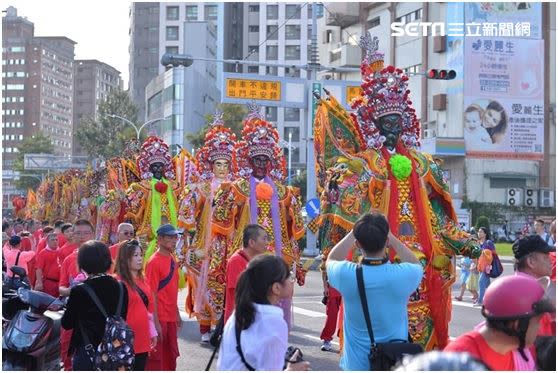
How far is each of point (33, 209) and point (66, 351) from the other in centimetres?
3505

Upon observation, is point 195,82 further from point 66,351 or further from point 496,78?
point 66,351

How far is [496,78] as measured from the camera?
51.7 m

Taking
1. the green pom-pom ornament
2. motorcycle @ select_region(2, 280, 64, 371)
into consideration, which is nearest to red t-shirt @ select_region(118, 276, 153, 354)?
motorcycle @ select_region(2, 280, 64, 371)

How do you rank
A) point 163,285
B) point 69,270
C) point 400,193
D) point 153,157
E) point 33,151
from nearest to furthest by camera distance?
point 163,285
point 69,270
point 400,193
point 153,157
point 33,151

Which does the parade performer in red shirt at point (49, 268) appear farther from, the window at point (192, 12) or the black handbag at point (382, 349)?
the window at point (192, 12)

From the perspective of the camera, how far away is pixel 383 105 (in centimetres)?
929

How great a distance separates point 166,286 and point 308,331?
4852 mm

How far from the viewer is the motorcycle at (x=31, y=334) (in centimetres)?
765

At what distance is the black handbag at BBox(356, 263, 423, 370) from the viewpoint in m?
5.61

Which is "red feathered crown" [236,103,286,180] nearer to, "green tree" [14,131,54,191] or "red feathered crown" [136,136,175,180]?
"red feathered crown" [136,136,175,180]

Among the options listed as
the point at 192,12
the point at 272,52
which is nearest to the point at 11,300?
the point at 272,52

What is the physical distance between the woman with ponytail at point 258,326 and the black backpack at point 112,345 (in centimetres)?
156

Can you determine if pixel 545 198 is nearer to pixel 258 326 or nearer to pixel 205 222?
pixel 205 222

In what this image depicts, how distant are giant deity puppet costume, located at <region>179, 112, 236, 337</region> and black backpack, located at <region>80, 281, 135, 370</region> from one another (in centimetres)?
530
